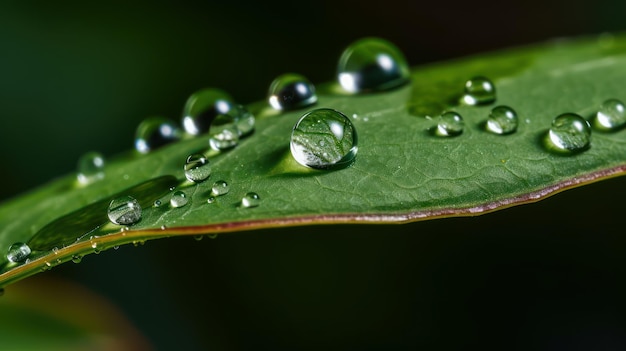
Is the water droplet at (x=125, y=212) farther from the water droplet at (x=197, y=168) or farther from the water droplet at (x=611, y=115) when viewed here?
the water droplet at (x=611, y=115)

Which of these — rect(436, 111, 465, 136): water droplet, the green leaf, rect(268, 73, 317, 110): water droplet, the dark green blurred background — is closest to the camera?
the green leaf

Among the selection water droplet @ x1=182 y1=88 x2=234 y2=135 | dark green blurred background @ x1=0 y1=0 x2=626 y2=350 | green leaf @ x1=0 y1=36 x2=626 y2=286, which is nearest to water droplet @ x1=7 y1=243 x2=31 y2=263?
green leaf @ x1=0 y1=36 x2=626 y2=286

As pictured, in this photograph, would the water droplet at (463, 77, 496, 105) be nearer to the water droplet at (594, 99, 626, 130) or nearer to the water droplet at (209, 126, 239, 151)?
the water droplet at (594, 99, 626, 130)

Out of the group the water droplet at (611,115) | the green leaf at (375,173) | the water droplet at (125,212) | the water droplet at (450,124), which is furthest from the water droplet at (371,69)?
the water droplet at (125,212)

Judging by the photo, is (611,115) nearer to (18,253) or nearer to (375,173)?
(375,173)

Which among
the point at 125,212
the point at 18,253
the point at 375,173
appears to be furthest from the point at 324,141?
the point at 18,253

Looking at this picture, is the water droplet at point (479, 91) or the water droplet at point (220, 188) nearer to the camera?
the water droplet at point (220, 188)
